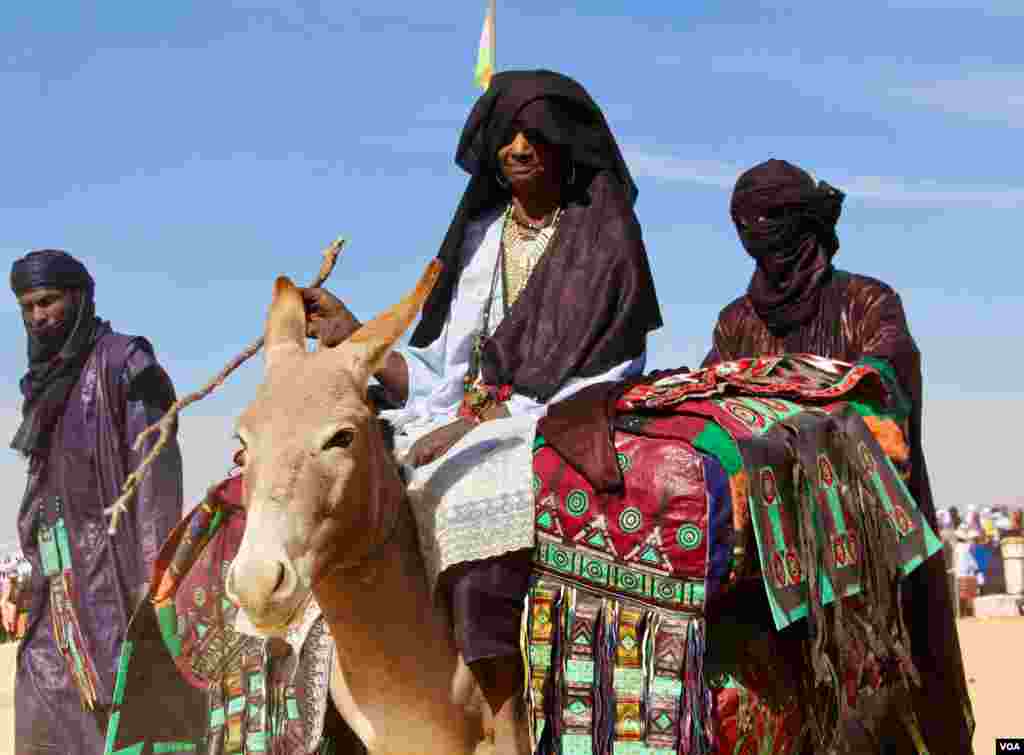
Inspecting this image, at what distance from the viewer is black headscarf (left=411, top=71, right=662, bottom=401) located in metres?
6.39

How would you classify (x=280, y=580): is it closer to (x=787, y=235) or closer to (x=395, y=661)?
(x=395, y=661)

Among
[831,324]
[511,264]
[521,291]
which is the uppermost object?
[831,324]

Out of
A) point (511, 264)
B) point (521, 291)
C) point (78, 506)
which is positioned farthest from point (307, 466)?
point (78, 506)

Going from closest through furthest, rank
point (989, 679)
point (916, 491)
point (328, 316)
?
point (328, 316)
point (916, 491)
point (989, 679)

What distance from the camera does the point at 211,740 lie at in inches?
256

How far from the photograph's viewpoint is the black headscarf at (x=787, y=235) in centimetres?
812

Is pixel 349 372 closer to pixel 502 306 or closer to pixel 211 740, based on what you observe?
pixel 502 306

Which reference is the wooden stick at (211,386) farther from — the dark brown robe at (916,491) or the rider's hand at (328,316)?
the dark brown robe at (916,491)

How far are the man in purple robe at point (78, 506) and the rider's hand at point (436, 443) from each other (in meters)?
3.73

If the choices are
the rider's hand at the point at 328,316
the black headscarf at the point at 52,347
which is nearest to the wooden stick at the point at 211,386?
the rider's hand at the point at 328,316

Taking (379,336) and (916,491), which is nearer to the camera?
(379,336)

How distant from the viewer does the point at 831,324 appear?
794 centimetres

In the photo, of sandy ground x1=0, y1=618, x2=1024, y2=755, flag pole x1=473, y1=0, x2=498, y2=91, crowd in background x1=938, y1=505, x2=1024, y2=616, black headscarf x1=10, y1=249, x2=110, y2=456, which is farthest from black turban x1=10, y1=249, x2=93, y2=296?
crowd in background x1=938, y1=505, x2=1024, y2=616

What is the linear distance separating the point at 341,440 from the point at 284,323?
672 millimetres
